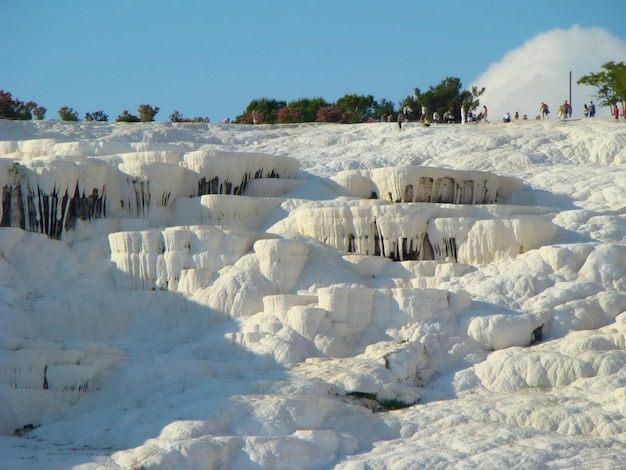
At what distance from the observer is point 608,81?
1754 inches

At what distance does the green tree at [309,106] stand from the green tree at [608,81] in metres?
10.9

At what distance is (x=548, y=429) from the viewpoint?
66.0 feet

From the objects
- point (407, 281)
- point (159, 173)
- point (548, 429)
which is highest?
point (159, 173)

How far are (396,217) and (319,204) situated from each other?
7.12 feet

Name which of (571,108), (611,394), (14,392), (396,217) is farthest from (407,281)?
(571,108)

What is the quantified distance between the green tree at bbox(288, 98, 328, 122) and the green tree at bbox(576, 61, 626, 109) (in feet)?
35.8

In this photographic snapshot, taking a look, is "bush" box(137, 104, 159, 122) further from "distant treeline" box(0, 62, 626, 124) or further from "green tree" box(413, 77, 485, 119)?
"green tree" box(413, 77, 485, 119)

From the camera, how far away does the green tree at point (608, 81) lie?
42.8 meters

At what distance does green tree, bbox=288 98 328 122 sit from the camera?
50.6 metres

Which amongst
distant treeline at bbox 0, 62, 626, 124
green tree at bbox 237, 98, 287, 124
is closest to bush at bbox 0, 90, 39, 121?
distant treeline at bbox 0, 62, 626, 124

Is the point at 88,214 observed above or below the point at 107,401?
above

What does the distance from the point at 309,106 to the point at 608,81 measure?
13.5 metres

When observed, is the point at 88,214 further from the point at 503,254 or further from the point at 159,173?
the point at 503,254

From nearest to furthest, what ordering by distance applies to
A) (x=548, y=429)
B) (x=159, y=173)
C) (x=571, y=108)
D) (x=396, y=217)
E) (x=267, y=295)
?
(x=548, y=429) → (x=267, y=295) → (x=396, y=217) → (x=159, y=173) → (x=571, y=108)
